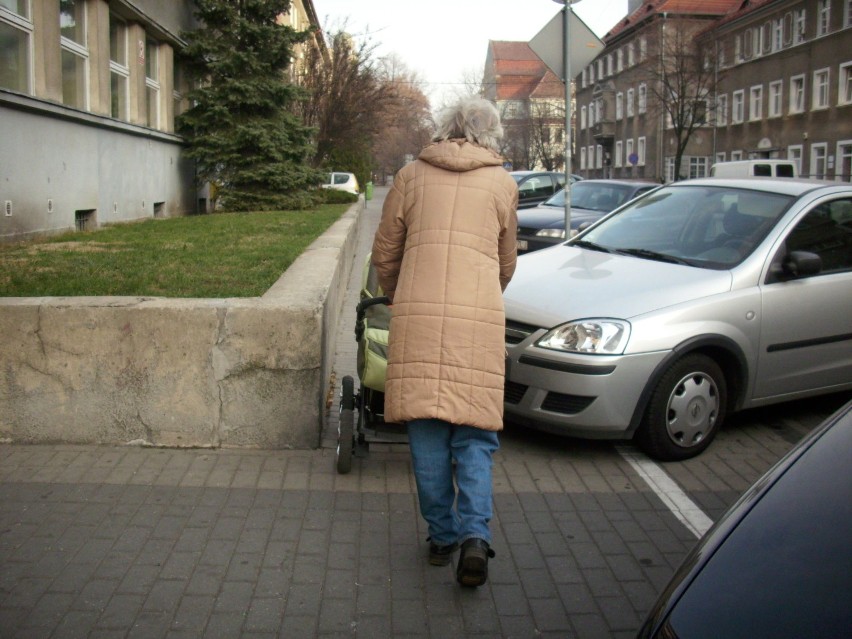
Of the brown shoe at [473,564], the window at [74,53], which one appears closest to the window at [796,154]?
the window at [74,53]

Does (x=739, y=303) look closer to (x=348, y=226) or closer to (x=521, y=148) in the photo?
(x=348, y=226)

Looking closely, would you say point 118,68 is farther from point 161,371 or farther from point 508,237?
point 508,237

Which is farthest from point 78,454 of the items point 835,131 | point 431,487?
point 835,131

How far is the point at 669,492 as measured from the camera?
518 cm

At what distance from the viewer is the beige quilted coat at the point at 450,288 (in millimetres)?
3840


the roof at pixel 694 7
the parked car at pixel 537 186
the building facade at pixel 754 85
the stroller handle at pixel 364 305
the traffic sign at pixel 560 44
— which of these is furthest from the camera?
the roof at pixel 694 7

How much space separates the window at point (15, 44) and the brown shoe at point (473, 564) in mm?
10583

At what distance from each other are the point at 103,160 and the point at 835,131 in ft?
116

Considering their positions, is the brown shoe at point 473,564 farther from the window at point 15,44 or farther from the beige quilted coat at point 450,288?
the window at point 15,44

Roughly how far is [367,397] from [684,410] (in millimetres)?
1839

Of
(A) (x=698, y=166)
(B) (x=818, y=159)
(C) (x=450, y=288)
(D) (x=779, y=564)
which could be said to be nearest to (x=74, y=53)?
(C) (x=450, y=288)

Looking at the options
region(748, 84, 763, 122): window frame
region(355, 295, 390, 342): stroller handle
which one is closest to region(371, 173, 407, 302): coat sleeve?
region(355, 295, 390, 342): stroller handle

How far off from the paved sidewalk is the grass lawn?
1709 mm

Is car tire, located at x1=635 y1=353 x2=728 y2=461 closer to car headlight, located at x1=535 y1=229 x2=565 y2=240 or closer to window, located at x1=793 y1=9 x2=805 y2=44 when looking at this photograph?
car headlight, located at x1=535 y1=229 x2=565 y2=240
